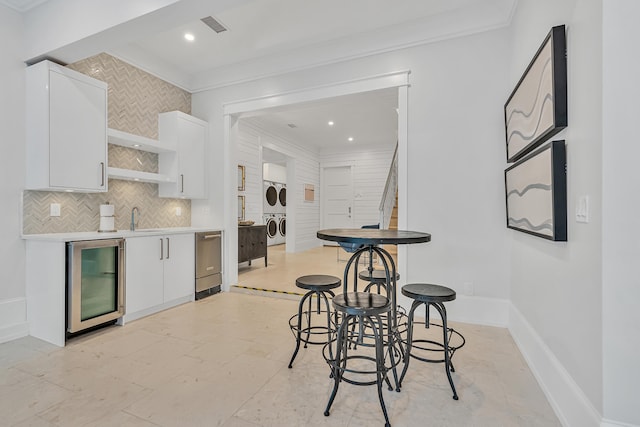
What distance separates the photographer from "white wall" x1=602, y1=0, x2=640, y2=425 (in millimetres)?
1249

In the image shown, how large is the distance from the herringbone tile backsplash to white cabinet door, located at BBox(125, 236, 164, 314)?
64 centimetres

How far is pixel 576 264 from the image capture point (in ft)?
5.15

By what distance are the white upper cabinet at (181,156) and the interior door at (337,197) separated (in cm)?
527

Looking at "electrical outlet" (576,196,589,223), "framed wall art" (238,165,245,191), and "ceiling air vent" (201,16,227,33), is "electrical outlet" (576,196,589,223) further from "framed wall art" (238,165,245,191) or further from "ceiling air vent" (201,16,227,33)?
"framed wall art" (238,165,245,191)

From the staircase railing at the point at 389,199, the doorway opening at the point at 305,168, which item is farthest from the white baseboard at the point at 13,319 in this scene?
the staircase railing at the point at 389,199

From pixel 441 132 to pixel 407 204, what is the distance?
2.70 ft

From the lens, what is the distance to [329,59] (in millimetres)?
3654

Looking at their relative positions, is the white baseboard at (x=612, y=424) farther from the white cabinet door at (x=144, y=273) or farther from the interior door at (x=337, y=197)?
the interior door at (x=337, y=197)

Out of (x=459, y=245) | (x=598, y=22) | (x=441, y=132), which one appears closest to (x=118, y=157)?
(x=441, y=132)

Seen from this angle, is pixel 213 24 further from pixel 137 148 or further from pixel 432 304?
pixel 432 304

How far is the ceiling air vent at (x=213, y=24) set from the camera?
10.5ft

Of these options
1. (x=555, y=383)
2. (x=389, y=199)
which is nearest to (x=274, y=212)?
(x=389, y=199)

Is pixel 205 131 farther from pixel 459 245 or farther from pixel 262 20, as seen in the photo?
pixel 459 245

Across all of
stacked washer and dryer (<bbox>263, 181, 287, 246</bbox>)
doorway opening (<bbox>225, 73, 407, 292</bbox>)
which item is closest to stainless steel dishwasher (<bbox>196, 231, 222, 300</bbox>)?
doorway opening (<bbox>225, 73, 407, 292</bbox>)
